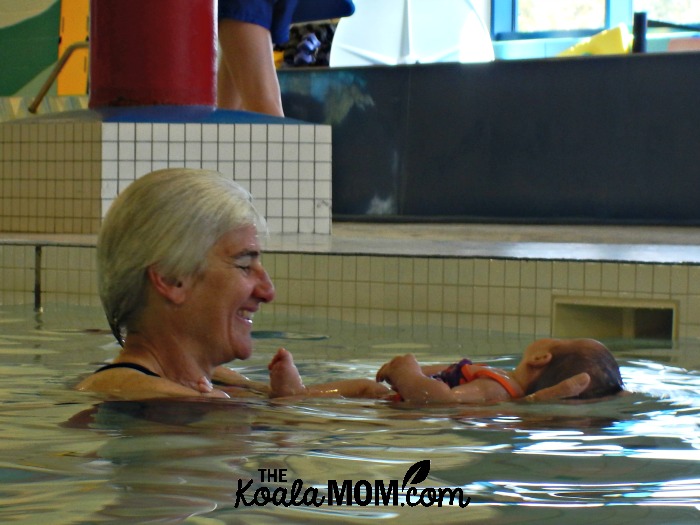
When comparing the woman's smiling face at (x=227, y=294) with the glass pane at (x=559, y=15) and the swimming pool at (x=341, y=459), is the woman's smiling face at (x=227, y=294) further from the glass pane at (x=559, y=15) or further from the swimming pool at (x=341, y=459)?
the glass pane at (x=559, y=15)

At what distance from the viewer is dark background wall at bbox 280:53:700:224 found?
834 cm

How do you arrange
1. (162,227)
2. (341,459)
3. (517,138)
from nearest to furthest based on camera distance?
(341,459) → (162,227) → (517,138)

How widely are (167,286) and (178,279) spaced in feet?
0.09

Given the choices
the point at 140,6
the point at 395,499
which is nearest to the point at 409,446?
the point at 395,499

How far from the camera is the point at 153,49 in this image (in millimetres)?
6379

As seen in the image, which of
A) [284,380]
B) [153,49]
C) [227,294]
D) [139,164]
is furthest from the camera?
[139,164]

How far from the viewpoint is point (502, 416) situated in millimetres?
2557

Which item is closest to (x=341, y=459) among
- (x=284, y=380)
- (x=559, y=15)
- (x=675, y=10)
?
(x=284, y=380)

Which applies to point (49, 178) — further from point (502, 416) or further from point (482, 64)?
point (502, 416)

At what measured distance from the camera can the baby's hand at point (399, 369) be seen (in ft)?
9.13

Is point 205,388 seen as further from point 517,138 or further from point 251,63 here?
point 517,138

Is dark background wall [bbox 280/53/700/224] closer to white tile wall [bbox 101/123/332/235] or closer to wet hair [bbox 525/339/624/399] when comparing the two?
white tile wall [bbox 101/123/332/235]

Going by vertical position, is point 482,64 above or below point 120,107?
above

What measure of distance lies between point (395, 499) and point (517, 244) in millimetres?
4079
